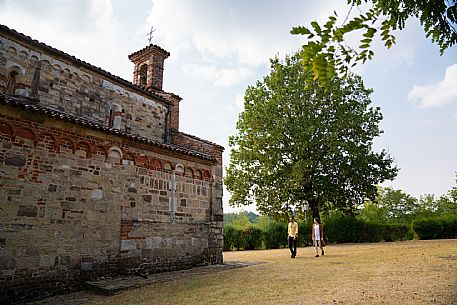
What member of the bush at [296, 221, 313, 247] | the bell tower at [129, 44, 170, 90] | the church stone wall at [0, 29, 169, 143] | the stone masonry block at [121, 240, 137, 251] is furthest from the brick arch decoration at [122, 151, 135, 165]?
the bush at [296, 221, 313, 247]

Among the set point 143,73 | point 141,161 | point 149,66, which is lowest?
point 141,161

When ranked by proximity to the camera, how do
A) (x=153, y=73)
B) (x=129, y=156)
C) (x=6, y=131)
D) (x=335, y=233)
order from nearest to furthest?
(x=6, y=131) → (x=129, y=156) → (x=153, y=73) → (x=335, y=233)

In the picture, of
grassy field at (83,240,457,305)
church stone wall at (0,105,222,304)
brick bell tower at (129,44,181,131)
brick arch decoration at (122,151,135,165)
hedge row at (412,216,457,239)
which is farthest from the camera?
hedge row at (412,216,457,239)

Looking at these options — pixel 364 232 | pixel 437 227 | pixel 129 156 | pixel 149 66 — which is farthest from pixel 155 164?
pixel 437 227

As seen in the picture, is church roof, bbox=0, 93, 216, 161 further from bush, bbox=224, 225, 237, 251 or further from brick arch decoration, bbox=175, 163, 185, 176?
bush, bbox=224, 225, 237, 251

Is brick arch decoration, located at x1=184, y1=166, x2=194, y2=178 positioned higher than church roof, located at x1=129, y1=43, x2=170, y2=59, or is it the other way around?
church roof, located at x1=129, y1=43, x2=170, y2=59

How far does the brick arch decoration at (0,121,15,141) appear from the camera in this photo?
278 inches

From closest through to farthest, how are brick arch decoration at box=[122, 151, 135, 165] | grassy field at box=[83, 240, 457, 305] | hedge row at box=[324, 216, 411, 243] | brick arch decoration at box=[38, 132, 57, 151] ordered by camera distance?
grassy field at box=[83, 240, 457, 305] < brick arch decoration at box=[38, 132, 57, 151] < brick arch decoration at box=[122, 151, 135, 165] < hedge row at box=[324, 216, 411, 243]

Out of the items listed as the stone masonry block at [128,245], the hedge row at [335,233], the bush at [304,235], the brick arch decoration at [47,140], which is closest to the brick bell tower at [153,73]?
the stone masonry block at [128,245]

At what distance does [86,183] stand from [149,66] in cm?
950

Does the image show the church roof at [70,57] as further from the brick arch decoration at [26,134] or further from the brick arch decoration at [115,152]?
the brick arch decoration at [115,152]

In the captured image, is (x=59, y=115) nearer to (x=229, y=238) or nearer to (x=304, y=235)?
(x=229, y=238)

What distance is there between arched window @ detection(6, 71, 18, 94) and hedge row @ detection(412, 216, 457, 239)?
24583 millimetres

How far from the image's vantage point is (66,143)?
8.20 metres
